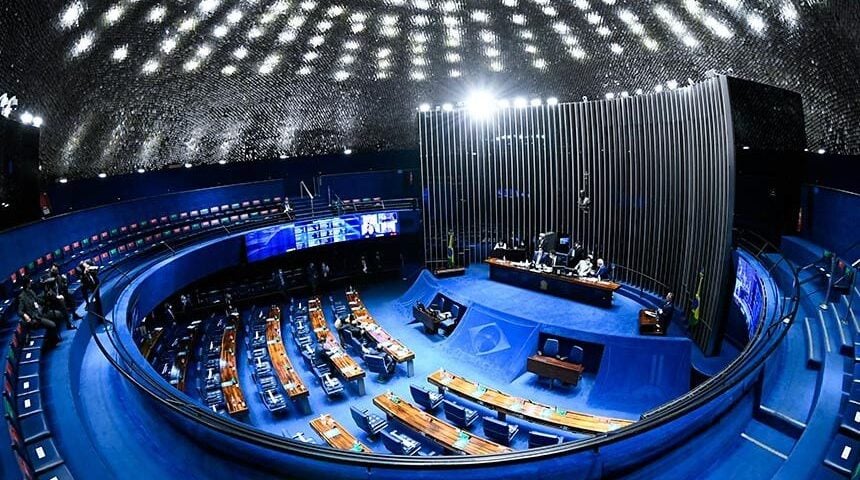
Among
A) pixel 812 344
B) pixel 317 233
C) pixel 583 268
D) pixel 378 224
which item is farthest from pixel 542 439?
pixel 317 233

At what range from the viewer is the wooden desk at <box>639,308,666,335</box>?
9969 millimetres

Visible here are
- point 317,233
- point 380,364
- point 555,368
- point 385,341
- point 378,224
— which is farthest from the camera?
point 378,224

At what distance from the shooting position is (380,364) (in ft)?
33.7

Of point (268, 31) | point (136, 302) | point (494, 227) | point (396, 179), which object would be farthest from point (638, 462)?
point (396, 179)

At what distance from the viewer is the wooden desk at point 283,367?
9078mm

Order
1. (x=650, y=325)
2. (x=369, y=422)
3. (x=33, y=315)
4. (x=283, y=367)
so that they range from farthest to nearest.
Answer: (x=283, y=367), (x=650, y=325), (x=369, y=422), (x=33, y=315)

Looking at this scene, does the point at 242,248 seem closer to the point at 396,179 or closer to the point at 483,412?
the point at 396,179

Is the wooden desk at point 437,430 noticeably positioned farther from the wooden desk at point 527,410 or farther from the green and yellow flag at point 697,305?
the green and yellow flag at point 697,305

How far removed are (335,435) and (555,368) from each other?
183 inches

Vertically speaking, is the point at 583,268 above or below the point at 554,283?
above

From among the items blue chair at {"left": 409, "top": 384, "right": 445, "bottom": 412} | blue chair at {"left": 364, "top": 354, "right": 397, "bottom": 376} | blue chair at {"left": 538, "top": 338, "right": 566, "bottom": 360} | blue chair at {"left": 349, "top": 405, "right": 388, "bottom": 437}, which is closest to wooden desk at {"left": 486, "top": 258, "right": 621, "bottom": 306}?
blue chair at {"left": 538, "top": 338, "right": 566, "bottom": 360}

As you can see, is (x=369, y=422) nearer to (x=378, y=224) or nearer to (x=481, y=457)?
(x=481, y=457)

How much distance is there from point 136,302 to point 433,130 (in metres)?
10.4

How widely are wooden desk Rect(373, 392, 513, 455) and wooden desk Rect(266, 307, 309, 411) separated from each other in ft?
5.02
